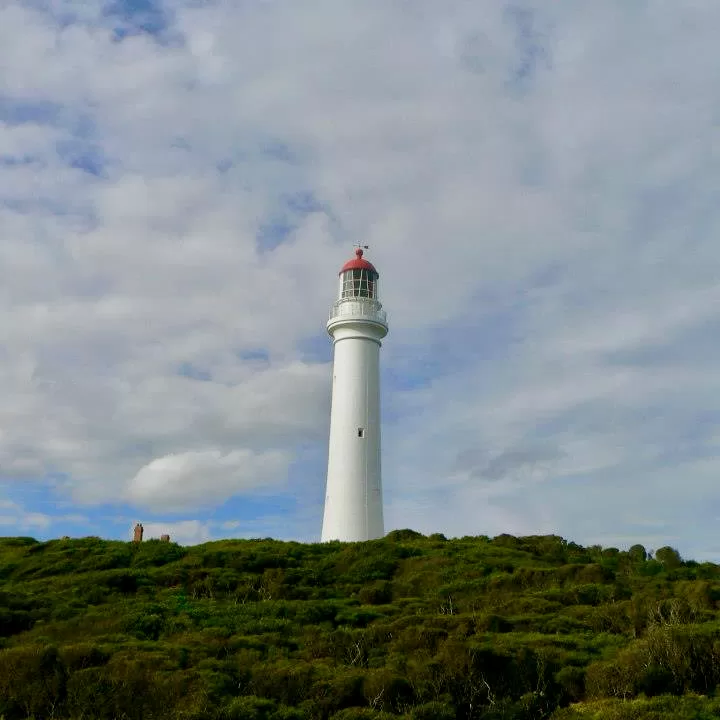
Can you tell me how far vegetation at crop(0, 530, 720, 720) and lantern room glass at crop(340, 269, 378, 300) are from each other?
11.9 meters

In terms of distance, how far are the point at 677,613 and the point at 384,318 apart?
19.8m

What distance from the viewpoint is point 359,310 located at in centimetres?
3584

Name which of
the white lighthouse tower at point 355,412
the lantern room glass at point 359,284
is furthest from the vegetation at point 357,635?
the lantern room glass at point 359,284

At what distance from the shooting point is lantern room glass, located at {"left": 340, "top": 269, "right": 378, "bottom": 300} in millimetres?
36688

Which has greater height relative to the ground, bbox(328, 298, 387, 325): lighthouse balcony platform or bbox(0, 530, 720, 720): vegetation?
bbox(328, 298, 387, 325): lighthouse balcony platform

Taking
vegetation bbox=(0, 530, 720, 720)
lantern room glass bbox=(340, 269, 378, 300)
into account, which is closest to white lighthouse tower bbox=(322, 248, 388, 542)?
lantern room glass bbox=(340, 269, 378, 300)

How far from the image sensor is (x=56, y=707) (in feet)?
44.3

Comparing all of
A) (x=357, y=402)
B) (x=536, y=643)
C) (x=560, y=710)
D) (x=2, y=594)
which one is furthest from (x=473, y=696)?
(x=357, y=402)

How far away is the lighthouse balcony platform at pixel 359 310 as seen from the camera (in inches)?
1405

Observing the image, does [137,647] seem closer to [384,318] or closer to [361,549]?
[361,549]

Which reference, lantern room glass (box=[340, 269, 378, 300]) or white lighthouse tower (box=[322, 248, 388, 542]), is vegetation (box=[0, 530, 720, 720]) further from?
lantern room glass (box=[340, 269, 378, 300])

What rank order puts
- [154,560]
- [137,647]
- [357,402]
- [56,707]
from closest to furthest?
1. [56,707]
2. [137,647]
3. [154,560]
4. [357,402]

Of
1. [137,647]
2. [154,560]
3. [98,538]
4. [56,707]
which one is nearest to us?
[56,707]

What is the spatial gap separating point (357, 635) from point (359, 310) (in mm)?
20174
